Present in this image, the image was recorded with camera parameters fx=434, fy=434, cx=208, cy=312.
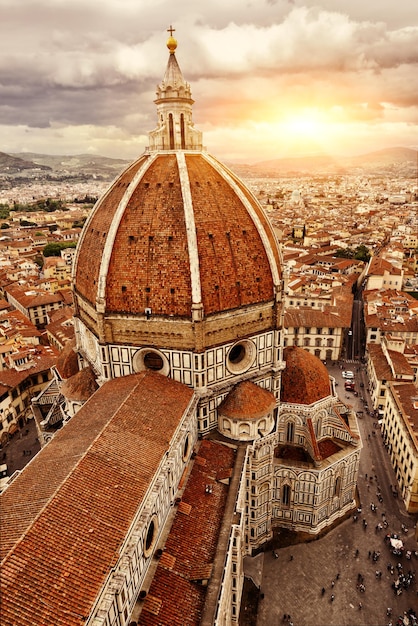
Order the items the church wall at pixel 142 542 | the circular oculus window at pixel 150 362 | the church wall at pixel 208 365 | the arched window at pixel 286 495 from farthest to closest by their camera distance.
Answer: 1. the arched window at pixel 286 495
2. the circular oculus window at pixel 150 362
3. the church wall at pixel 208 365
4. the church wall at pixel 142 542

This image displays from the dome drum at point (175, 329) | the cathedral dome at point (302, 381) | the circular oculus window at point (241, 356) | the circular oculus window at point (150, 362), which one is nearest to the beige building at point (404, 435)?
the cathedral dome at point (302, 381)

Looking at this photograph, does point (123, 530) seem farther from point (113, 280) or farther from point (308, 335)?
point (308, 335)

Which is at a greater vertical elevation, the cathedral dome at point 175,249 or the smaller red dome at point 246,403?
the cathedral dome at point 175,249

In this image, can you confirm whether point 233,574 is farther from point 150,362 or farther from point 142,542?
point 150,362

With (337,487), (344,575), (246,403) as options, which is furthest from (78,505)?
(337,487)

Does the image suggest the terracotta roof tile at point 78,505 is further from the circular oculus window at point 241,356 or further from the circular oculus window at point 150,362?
the circular oculus window at point 241,356

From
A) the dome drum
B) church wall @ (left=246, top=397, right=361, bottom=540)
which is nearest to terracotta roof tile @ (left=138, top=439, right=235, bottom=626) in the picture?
church wall @ (left=246, top=397, right=361, bottom=540)
